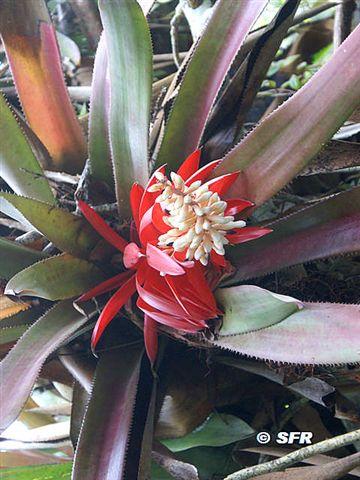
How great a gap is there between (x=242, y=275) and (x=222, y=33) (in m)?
0.31

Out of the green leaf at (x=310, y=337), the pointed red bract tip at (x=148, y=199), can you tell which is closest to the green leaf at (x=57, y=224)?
the pointed red bract tip at (x=148, y=199)

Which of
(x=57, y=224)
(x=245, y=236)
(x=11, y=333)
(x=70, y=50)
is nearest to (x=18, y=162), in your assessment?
(x=57, y=224)

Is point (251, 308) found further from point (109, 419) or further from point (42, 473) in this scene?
point (42, 473)

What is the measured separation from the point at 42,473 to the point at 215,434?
0.24 meters

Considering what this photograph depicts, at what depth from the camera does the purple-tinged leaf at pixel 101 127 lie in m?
0.79

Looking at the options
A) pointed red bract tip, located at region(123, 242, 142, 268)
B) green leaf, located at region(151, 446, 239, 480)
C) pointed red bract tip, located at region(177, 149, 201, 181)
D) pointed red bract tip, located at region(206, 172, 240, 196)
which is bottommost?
green leaf, located at region(151, 446, 239, 480)

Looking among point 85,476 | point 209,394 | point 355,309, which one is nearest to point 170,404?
point 209,394

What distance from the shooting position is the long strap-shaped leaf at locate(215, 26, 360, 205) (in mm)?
621

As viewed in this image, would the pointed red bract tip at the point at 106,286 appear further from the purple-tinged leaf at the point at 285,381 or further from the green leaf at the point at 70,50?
the green leaf at the point at 70,50

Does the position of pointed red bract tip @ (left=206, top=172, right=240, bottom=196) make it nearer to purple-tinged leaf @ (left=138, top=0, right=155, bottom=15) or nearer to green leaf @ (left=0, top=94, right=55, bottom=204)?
green leaf @ (left=0, top=94, right=55, bottom=204)

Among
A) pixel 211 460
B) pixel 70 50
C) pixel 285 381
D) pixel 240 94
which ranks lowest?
pixel 211 460

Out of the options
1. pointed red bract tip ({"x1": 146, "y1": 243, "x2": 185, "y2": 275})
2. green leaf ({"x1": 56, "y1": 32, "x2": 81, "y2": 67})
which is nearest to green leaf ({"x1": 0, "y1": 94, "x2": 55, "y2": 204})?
pointed red bract tip ({"x1": 146, "y1": 243, "x2": 185, "y2": 275})

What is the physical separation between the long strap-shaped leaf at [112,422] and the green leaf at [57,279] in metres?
0.10

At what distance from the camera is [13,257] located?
0.73m
